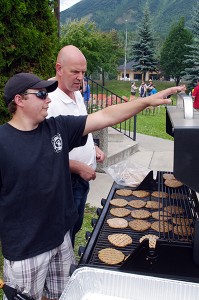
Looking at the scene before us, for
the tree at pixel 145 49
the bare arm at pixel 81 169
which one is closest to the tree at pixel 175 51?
the tree at pixel 145 49

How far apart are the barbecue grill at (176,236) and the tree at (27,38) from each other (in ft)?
7.29

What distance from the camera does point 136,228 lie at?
2.51 metres

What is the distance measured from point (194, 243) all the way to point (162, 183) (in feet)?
4.27

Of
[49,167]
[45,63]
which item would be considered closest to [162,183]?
[49,167]

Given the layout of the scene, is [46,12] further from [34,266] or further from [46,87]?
[34,266]

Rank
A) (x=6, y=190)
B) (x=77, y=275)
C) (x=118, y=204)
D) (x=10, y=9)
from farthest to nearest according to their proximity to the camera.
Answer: (x=10, y=9) < (x=118, y=204) < (x=6, y=190) < (x=77, y=275)

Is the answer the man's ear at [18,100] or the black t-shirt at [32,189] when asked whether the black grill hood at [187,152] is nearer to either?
the black t-shirt at [32,189]

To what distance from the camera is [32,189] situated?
2064 mm

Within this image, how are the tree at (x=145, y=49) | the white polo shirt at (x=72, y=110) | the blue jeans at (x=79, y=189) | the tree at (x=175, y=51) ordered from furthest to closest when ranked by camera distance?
the tree at (x=175, y=51)
the tree at (x=145, y=49)
the blue jeans at (x=79, y=189)
the white polo shirt at (x=72, y=110)

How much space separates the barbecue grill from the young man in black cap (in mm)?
257

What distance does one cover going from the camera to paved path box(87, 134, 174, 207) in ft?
19.7

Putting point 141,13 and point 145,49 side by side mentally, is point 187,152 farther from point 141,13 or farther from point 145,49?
point 141,13

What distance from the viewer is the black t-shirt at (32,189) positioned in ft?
6.61

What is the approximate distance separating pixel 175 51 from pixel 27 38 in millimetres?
55215
